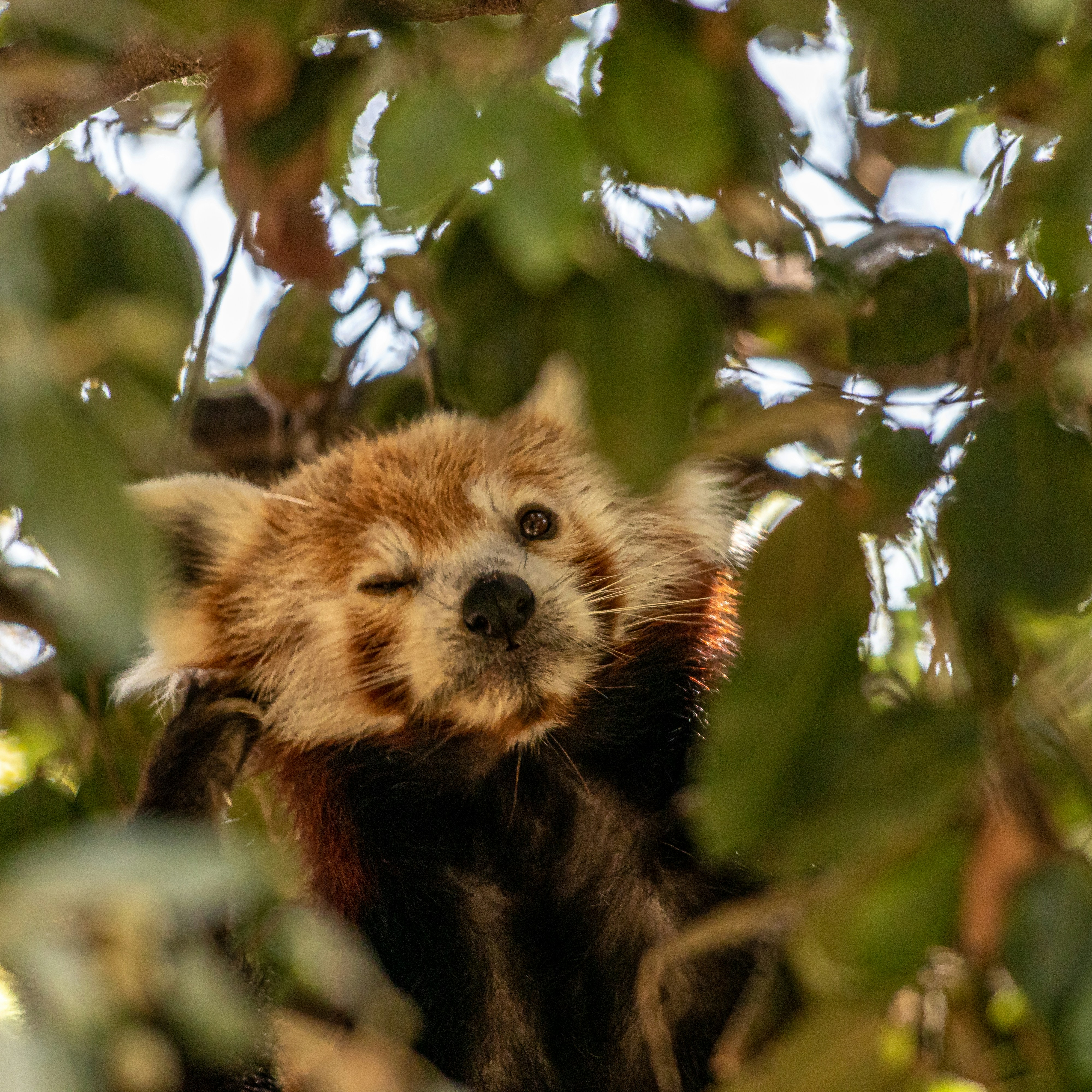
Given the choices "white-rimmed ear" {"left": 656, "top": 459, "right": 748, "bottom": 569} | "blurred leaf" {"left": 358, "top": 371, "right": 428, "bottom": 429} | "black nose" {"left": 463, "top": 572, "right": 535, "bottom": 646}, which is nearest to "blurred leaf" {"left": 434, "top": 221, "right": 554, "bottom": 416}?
"black nose" {"left": 463, "top": 572, "right": 535, "bottom": 646}

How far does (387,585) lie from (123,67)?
1.69 m

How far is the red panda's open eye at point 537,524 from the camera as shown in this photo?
10.8 feet

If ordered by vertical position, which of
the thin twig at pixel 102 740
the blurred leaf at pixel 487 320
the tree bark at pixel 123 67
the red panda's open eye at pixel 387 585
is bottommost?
the thin twig at pixel 102 740

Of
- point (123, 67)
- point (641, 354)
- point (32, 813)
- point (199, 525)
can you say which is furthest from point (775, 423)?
point (199, 525)

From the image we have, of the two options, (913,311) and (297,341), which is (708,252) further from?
(297,341)

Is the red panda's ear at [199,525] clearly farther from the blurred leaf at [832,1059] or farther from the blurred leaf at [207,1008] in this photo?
the blurred leaf at [832,1059]

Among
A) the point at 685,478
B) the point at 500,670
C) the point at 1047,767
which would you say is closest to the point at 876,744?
the point at 1047,767

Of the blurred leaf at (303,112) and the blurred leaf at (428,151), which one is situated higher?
the blurred leaf at (303,112)

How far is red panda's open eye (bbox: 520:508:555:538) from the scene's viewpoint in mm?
3287

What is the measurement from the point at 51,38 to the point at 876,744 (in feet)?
4.43

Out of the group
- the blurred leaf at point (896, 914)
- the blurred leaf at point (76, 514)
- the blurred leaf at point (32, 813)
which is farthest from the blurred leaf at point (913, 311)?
the blurred leaf at point (32, 813)

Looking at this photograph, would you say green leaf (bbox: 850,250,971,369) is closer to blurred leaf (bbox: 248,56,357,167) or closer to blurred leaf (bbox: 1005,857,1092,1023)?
blurred leaf (bbox: 1005,857,1092,1023)

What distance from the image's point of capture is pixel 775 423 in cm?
198

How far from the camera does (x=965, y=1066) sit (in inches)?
73.6
